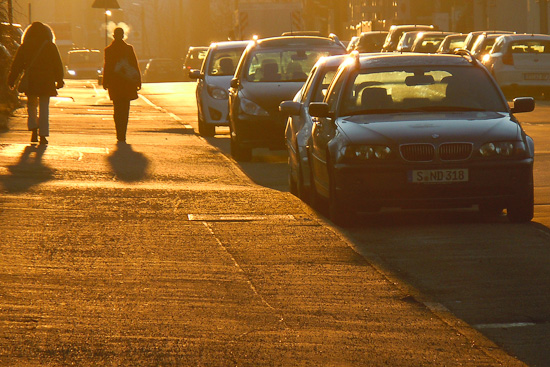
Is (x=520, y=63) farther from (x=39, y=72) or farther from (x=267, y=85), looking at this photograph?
(x=39, y=72)

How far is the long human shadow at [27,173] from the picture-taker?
13548 mm

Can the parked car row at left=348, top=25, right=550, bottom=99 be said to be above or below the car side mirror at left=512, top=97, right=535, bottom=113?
below

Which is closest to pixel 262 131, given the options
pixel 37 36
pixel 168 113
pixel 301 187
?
pixel 37 36

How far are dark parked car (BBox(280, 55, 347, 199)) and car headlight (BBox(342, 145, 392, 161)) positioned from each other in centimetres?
176

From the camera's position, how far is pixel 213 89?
74.4 feet

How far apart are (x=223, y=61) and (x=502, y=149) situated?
43.6ft

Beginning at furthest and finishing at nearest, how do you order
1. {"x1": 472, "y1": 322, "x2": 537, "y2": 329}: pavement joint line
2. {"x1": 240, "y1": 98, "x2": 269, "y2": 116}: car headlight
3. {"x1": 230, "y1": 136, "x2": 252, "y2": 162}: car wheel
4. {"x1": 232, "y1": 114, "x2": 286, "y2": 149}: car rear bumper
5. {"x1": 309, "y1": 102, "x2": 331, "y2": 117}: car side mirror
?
1. {"x1": 230, "y1": 136, "x2": 252, "y2": 162}: car wheel
2. {"x1": 240, "y1": 98, "x2": 269, "y2": 116}: car headlight
3. {"x1": 232, "y1": 114, "x2": 286, "y2": 149}: car rear bumper
4. {"x1": 309, "y1": 102, "x2": 331, "y2": 117}: car side mirror
5. {"x1": 472, "y1": 322, "x2": 537, "y2": 329}: pavement joint line

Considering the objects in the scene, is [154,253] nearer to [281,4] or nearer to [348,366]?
[348,366]

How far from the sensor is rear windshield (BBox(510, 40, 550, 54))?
33.5 m

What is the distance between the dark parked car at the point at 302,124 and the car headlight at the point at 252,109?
11.1 ft

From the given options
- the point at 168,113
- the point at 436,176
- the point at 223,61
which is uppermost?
the point at 223,61

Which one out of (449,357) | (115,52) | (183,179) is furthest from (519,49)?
(449,357)

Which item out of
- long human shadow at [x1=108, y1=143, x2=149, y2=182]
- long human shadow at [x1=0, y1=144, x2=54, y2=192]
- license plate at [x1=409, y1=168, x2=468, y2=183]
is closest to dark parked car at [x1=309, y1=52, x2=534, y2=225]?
license plate at [x1=409, y1=168, x2=468, y2=183]

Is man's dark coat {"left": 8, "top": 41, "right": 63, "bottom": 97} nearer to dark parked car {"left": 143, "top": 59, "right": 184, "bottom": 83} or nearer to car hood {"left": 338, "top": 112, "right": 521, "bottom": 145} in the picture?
car hood {"left": 338, "top": 112, "right": 521, "bottom": 145}
